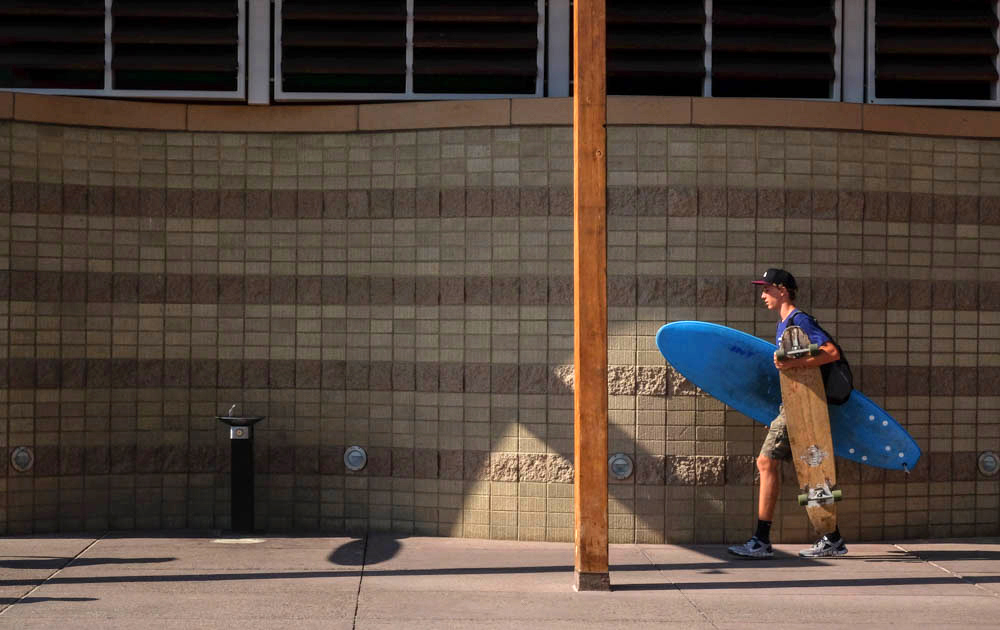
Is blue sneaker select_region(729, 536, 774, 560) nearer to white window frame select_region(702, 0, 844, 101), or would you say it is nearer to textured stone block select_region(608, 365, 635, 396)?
textured stone block select_region(608, 365, 635, 396)

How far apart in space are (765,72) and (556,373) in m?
3.11

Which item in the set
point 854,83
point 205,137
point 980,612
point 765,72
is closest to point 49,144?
point 205,137

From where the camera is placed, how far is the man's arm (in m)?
8.55

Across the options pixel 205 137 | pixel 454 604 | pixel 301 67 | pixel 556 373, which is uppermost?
pixel 301 67

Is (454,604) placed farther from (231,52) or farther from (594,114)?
(231,52)

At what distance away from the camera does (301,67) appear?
33.6 feet

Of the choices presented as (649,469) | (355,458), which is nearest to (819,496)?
(649,469)

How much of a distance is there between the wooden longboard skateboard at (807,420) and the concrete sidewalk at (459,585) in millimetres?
602

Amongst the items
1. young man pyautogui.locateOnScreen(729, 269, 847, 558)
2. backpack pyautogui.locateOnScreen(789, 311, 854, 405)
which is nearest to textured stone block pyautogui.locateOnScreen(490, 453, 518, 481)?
young man pyautogui.locateOnScreen(729, 269, 847, 558)

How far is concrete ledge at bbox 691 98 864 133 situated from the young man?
4.20 ft

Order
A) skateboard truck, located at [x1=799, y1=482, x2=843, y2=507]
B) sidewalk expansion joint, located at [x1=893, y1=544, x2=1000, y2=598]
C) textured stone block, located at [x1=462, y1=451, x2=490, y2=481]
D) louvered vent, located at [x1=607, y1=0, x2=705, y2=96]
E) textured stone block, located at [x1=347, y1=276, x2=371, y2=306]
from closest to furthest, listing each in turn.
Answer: sidewalk expansion joint, located at [x1=893, y1=544, x2=1000, y2=598], skateboard truck, located at [x1=799, y1=482, x2=843, y2=507], textured stone block, located at [x1=462, y1=451, x2=490, y2=481], textured stone block, located at [x1=347, y1=276, x2=371, y2=306], louvered vent, located at [x1=607, y1=0, x2=705, y2=96]

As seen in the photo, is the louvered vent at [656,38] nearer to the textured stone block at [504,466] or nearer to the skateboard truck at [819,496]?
the textured stone block at [504,466]

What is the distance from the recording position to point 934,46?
1032 cm

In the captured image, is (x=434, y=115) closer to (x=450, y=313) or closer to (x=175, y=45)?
(x=450, y=313)
